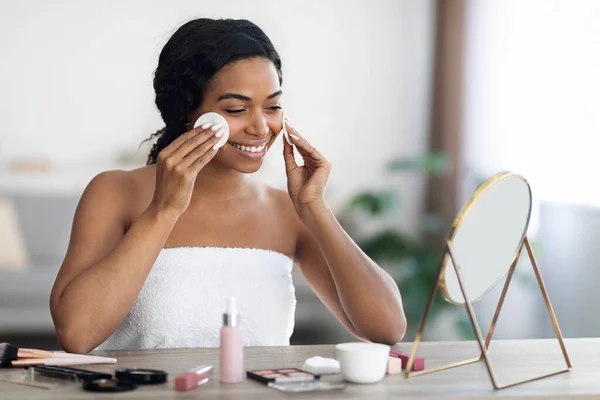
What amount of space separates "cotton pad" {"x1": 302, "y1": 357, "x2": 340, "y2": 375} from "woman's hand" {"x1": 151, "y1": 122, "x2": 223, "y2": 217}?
39 cm

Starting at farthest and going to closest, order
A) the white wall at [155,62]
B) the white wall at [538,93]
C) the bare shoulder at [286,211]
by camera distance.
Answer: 1. the white wall at [155,62]
2. the white wall at [538,93]
3. the bare shoulder at [286,211]

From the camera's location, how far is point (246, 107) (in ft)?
5.44

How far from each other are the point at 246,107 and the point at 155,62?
3.37m

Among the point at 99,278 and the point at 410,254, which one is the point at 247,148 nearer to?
the point at 99,278

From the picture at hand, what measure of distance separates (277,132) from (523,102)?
253 centimetres

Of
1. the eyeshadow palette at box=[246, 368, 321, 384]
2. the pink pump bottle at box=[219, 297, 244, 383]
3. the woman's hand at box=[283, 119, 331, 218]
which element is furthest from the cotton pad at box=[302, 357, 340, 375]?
the woman's hand at box=[283, 119, 331, 218]

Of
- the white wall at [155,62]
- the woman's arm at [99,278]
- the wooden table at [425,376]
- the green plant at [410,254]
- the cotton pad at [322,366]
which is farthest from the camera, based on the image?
the white wall at [155,62]

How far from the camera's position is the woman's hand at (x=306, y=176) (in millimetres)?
1615

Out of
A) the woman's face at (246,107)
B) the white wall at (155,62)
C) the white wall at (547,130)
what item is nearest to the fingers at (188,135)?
the woman's face at (246,107)

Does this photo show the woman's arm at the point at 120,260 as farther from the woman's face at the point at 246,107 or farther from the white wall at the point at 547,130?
the white wall at the point at 547,130

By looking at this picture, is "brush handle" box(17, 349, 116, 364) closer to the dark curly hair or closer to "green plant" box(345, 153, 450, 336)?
the dark curly hair

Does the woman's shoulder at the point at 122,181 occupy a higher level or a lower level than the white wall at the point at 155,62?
lower

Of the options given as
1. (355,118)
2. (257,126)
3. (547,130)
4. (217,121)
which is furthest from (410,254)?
(217,121)

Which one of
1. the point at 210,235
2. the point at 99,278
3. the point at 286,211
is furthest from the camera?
the point at 286,211
